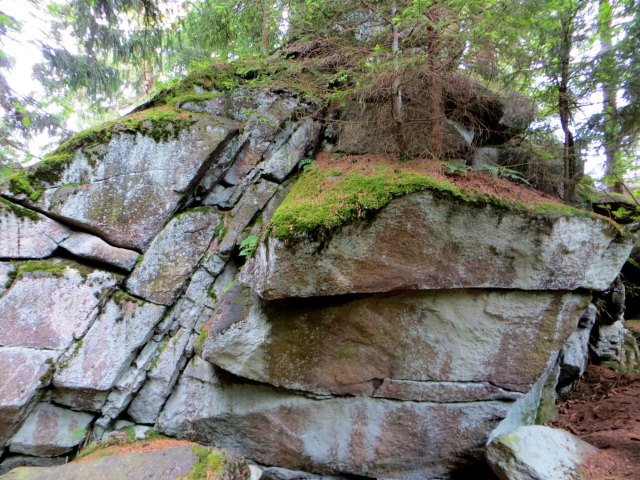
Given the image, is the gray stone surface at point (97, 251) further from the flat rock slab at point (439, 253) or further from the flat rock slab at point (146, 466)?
the flat rock slab at point (146, 466)

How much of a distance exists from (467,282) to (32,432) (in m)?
5.89

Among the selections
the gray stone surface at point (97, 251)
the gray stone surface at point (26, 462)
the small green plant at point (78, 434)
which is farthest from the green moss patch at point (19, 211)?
the gray stone surface at point (26, 462)

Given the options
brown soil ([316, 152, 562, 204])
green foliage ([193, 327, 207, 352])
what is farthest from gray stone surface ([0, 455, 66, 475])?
brown soil ([316, 152, 562, 204])

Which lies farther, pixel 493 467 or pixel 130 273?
pixel 130 273

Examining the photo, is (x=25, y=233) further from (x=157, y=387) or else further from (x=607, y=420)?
(x=607, y=420)

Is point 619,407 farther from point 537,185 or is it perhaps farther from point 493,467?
point 537,185

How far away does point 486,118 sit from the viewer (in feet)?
19.5

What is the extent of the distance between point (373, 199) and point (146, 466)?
397 cm

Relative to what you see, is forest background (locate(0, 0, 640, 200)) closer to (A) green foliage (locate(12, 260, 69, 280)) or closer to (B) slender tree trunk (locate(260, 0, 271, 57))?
(B) slender tree trunk (locate(260, 0, 271, 57))

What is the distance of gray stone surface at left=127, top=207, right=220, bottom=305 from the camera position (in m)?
4.75

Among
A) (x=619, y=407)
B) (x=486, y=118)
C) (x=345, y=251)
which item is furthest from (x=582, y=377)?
(x=345, y=251)

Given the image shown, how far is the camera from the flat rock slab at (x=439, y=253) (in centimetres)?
371

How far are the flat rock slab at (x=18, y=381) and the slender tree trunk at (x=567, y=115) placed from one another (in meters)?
8.38

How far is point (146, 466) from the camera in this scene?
3.60 m
